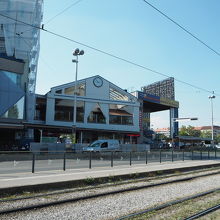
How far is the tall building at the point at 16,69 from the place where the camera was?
36322mm

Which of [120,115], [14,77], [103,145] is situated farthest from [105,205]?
[120,115]

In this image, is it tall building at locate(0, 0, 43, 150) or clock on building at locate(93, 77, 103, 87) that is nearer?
tall building at locate(0, 0, 43, 150)

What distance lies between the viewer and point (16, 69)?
3956cm

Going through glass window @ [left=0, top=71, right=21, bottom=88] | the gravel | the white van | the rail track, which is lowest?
the gravel

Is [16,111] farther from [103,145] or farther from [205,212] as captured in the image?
[205,212]

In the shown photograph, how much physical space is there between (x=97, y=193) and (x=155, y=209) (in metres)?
2.73

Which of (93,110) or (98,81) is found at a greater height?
(98,81)

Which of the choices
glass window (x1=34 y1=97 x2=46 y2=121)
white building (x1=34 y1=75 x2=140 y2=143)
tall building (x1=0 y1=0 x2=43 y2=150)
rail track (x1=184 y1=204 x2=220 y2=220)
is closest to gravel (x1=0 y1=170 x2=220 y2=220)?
rail track (x1=184 y1=204 x2=220 y2=220)

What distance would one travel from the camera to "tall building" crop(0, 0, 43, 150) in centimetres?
3632

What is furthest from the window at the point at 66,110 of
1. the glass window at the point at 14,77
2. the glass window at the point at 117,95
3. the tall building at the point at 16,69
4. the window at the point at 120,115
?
the glass window at the point at 14,77

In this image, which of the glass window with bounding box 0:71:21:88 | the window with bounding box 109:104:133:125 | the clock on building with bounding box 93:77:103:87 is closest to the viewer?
the glass window with bounding box 0:71:21:88

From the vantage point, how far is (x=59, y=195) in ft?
29.1

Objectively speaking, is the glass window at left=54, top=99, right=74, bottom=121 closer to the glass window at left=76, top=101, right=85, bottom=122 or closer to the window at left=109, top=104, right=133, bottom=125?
the glass window at left=76, top=101, right=85, bottom=122

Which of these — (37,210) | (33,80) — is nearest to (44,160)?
(37,210)
